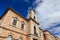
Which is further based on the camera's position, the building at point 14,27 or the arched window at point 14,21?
the arched window at point 14,21

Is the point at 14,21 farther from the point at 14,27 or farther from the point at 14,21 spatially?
the point at 14,27

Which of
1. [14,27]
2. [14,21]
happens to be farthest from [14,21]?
[14,27]

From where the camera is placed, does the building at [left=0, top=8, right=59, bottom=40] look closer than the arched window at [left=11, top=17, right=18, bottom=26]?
Yes

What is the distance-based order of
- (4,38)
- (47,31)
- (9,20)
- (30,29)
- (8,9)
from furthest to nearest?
(47,31)
(30,29)
(8,9)
(9,20)
(4,38)

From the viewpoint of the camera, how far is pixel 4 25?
635 inches

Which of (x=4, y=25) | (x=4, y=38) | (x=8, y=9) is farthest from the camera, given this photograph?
(x=8, y=9)

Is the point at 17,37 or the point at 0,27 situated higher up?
the point at 0,27

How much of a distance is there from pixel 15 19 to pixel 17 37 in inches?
185

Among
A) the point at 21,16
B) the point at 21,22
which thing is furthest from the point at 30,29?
the point at 21,16

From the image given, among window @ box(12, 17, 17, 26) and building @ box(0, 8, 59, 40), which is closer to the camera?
building @ box(0, 8, 59, 40)

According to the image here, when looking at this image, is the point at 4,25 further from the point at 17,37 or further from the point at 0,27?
the point at 17,37

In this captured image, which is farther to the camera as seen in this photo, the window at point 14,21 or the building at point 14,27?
the window at point 14,21

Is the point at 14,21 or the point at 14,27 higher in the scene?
the point at 14,21

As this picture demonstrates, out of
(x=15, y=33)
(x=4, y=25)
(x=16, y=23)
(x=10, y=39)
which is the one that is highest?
(x=16, y=23)
